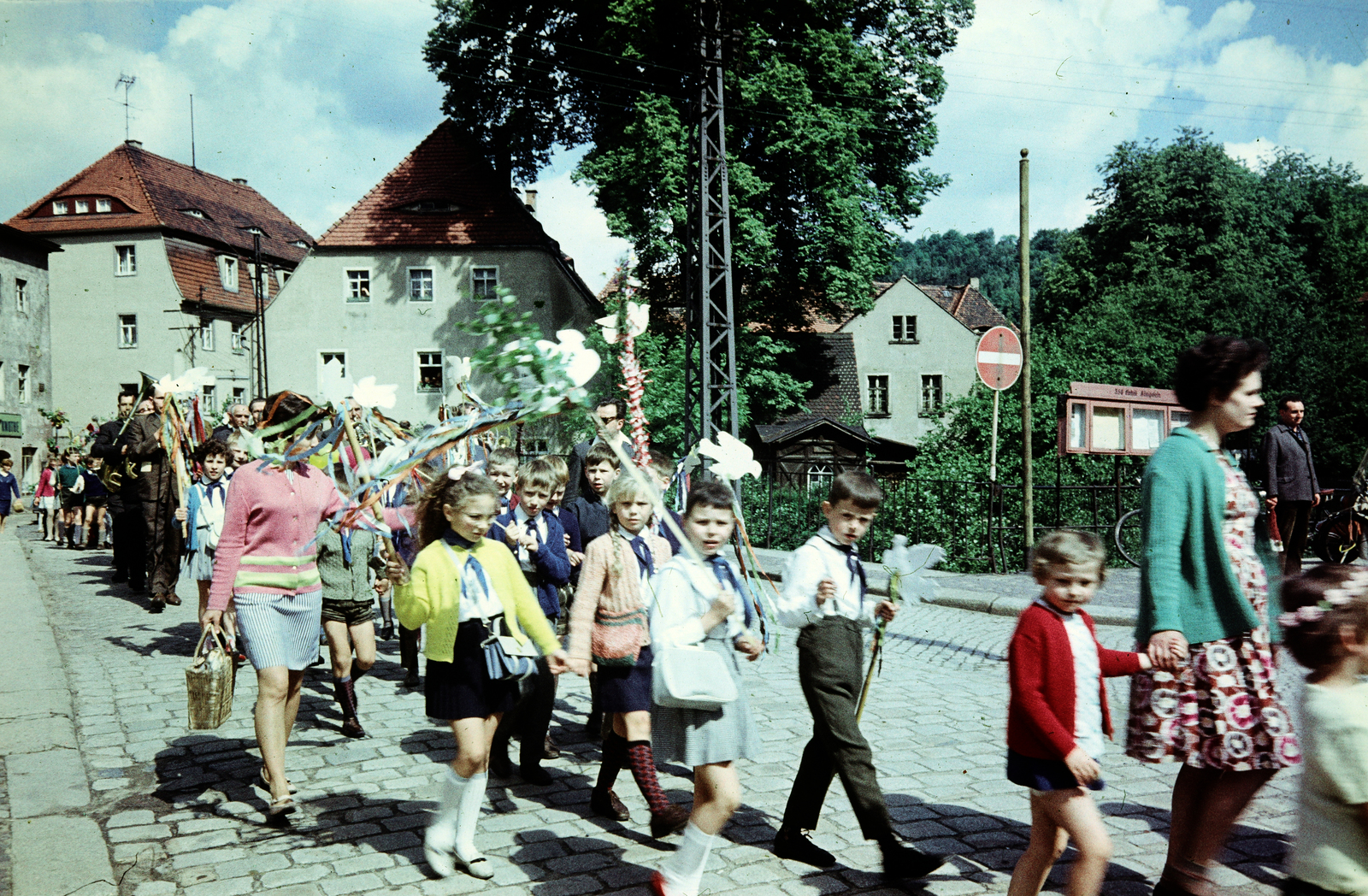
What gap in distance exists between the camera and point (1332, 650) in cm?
267

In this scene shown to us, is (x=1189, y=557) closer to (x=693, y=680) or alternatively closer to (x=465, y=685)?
(x=693, y=680)

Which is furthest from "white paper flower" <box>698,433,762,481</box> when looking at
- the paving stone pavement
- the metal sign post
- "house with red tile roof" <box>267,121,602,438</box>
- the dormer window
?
the dormer window

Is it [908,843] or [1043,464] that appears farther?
[1043,464]

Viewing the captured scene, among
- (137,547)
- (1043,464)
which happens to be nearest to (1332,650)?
(137,547)

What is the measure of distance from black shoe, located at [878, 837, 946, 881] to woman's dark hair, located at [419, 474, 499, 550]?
6.30 ft

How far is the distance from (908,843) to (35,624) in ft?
28.2

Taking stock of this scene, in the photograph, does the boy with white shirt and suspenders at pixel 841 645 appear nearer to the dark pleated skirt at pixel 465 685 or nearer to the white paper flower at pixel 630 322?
the dark pleated skirt at pixel 465 685

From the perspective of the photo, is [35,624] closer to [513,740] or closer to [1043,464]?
[513,740]

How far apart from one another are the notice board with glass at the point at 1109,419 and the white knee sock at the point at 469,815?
10184 millimetres

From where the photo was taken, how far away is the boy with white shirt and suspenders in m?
3.82

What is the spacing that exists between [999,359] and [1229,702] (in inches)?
342

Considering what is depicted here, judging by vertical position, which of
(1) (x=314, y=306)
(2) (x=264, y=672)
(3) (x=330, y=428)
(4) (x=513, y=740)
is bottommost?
(4) (x=513, y=740)

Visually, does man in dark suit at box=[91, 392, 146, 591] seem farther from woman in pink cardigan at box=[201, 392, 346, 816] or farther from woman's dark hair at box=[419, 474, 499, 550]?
woman's dark hair at box=[419, 474, 499, 550]

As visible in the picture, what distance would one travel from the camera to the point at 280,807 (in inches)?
177
